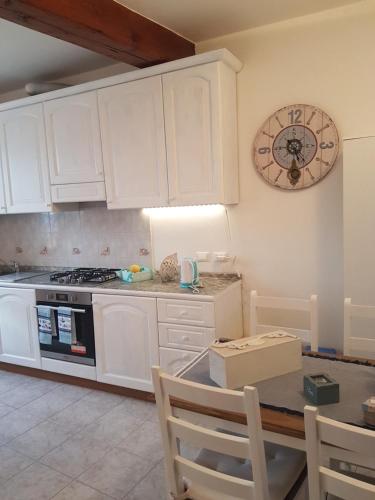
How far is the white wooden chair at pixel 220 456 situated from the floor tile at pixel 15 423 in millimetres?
1622

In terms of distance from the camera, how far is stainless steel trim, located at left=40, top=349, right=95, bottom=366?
301 cm

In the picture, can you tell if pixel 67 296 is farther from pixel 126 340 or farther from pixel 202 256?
pixel 202 256

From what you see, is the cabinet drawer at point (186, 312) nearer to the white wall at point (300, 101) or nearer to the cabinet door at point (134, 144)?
the white wall at point (300, 101)

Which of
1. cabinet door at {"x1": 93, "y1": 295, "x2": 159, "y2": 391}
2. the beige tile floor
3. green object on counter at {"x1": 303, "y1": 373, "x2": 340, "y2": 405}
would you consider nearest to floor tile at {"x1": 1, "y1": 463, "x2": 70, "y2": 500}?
the beige tile floor

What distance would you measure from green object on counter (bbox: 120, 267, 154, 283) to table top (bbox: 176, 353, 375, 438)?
4.61 feet

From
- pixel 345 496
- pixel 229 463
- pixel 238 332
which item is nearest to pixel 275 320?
pixel 238 332

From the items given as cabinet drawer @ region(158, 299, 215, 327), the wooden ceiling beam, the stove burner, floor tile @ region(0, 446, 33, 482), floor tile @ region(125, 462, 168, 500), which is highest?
the wooden ceiling beam

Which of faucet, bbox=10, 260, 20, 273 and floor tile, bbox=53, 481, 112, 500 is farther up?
faucet, bbox=10, 260, 20, 273

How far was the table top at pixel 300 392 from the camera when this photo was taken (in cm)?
121

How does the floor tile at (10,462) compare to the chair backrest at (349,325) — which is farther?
the floor tile at (10,462)

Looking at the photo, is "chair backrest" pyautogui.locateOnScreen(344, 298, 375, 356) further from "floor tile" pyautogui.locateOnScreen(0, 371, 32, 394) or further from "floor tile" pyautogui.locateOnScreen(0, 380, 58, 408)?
"floor tile" pyautogui.locateOnScreen(0, 371, 32, 394)

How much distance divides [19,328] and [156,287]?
1376 millimetres

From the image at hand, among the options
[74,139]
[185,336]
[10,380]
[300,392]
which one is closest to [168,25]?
[74,139]

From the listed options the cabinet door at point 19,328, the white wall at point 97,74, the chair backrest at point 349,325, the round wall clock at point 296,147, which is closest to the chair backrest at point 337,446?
the chair backrest at point 349,325
